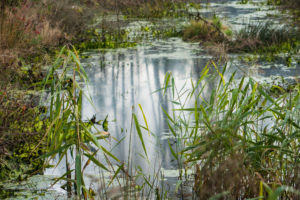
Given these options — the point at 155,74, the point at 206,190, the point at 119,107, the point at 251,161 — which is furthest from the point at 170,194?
the point at 155,74

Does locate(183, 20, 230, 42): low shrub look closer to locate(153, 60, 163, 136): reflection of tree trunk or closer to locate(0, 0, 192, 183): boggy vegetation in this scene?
locate(0, 0, 192, 183): boggy vegetation

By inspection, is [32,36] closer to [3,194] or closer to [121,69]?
[121,69]

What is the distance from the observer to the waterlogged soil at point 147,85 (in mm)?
3295

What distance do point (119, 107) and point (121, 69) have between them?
1857mm

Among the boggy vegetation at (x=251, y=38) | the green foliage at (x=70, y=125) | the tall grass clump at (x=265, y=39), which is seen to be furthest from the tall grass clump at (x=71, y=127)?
the tall grass clump at (x=265, y=39)

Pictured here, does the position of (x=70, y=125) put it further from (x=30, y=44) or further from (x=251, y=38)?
(x=251, y=38)

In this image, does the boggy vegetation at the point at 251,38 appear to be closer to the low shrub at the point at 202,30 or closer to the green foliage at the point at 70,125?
the low shrub at the point at 202,30

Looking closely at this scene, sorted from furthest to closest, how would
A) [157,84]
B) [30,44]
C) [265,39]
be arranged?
[265,39] < [30,44] < [157,84]

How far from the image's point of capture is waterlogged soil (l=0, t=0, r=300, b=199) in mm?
3295

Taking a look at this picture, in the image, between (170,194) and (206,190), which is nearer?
(206,190)

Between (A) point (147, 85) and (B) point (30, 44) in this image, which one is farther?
(B) point (30, 44)

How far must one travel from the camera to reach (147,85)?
229 inches

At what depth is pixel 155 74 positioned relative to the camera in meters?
6.31

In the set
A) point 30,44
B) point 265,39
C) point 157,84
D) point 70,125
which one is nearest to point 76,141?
point 70,125
